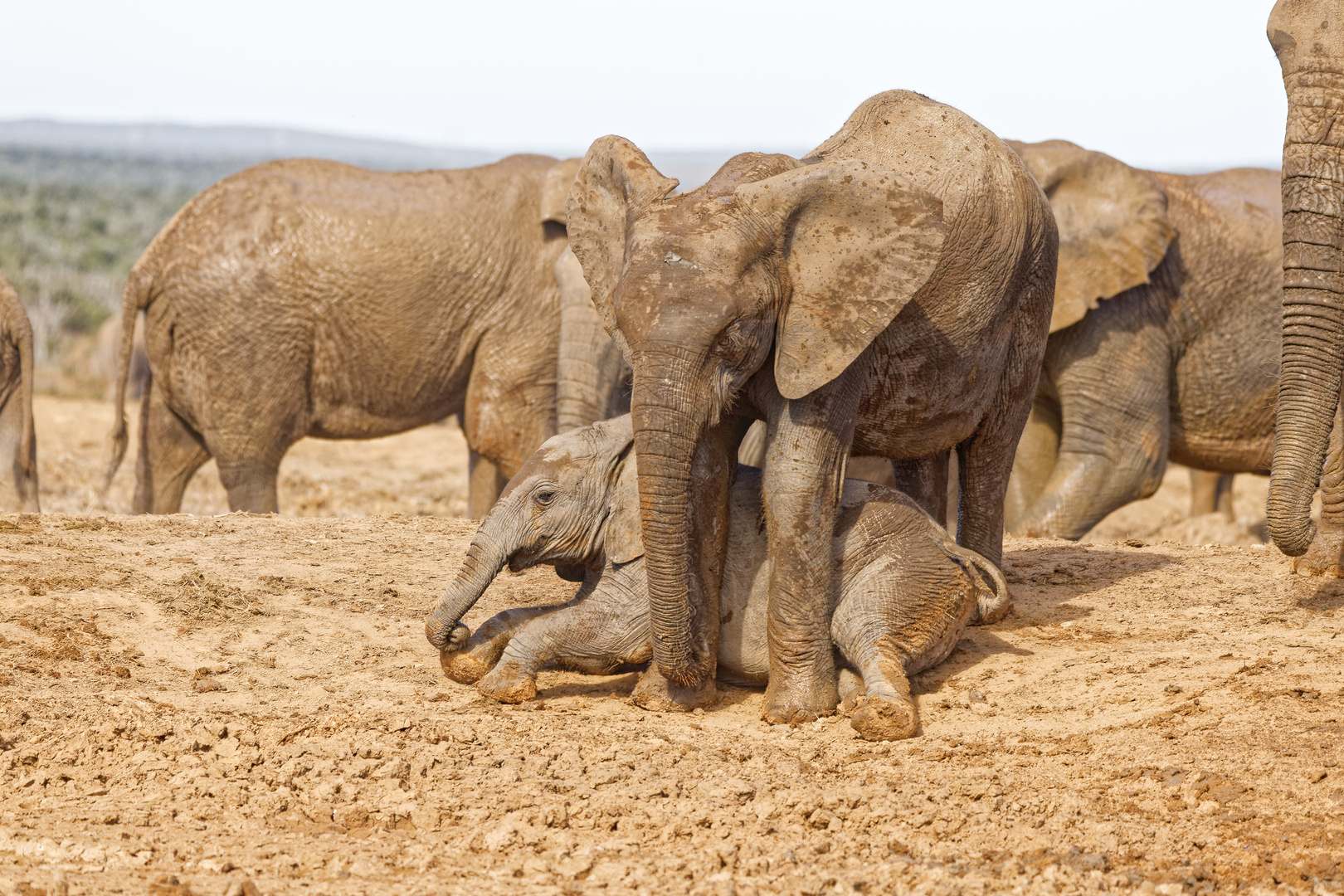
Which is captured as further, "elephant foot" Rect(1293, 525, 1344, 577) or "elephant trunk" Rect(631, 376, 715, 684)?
"elephant foot" Rect(1293, 525, 1344, 577)

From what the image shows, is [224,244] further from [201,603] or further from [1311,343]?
[1311,343]

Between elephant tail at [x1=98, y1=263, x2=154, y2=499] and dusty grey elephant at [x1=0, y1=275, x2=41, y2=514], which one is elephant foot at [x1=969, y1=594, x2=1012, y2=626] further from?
elephant tail at [x1=98, y1=263, x2=154, y2=499]

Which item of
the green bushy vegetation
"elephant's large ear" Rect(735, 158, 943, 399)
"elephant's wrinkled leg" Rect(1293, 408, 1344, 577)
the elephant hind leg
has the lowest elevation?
the green bushy vegetation

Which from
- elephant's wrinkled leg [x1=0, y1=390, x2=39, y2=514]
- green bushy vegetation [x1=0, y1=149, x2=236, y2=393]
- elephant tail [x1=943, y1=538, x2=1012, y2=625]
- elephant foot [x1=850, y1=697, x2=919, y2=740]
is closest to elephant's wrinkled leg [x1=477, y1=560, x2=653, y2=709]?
elephant foot [x1=850, y1=697, x2=919, y2=740]

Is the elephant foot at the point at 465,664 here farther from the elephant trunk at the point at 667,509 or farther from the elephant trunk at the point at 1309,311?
the elephant trunk at the point at 1309,311

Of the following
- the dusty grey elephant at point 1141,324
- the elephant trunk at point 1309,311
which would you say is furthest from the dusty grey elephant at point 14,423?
the elephant trunk at point 1309,311

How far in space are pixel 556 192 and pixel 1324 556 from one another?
16.3ft

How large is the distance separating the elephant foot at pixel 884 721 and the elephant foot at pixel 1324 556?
107 inches

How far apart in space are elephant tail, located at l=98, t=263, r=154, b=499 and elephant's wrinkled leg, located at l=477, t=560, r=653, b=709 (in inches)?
201

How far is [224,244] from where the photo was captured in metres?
9.15

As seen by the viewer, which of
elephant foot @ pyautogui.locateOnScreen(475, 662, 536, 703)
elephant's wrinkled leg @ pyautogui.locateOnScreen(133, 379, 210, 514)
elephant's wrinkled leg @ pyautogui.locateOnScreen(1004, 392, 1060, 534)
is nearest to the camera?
elephant foot @ pyautogui.locateOnScreen(475, 662, 536, 703)

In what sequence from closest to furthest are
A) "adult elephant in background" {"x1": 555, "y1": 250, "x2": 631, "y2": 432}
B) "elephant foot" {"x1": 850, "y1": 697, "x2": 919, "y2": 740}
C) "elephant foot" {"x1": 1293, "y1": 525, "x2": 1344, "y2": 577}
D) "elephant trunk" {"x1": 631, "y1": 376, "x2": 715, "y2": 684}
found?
"elephant trunk" {"x1": 631, "y1": 376, "x2": 715, "y2": 684}, "elephant foot" {"x1": 850, "y1": 697, "x2": 919, "y2": 740}, "elephant foot" {"x1": 1293, "y1": 525, "x2": 1344, "y2": 577}, "adult elephant in background" {"x1": 555, "y1": 250, "x2": 631, "y2": 432}

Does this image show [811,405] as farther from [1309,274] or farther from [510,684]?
[1309,274]

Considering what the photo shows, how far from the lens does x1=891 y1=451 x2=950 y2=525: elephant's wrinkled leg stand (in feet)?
20.3
